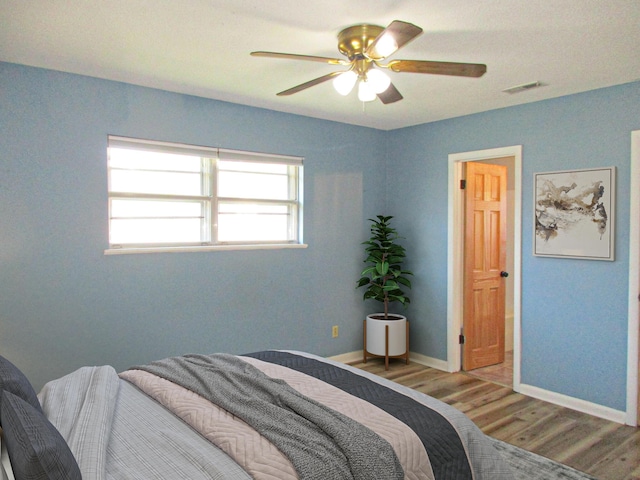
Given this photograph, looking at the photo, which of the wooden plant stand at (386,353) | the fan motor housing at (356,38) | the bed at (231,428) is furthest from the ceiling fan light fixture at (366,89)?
the wooden plant stand at (386,353)

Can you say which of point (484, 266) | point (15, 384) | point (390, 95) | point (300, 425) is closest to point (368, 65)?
point (390, 95)

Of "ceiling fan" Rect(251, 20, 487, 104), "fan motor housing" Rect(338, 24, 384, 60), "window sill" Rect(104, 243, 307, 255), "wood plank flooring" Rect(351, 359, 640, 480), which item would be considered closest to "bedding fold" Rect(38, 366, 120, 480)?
"window sill" Rect(104, 243, 307, 255)

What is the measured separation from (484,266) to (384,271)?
1033 millimetres

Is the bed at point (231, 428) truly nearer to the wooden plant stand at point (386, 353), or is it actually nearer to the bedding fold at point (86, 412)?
the bedding fold at point (86, 412)

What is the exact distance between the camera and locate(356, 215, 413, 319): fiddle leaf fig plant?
15.4 ft

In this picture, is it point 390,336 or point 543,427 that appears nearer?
point 543,427

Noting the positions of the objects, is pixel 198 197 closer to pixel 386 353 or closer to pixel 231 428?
pixel 386 353

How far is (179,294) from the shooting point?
12.2 feet

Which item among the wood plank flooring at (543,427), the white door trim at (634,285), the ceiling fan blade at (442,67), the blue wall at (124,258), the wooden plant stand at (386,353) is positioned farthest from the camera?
the wooden plant stand at (386,353)

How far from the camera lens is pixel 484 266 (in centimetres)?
477

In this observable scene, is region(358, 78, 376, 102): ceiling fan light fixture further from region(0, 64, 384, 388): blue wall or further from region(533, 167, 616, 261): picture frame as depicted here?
region(533, 167, 616, 261): picture frame

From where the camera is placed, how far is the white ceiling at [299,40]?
226 cm

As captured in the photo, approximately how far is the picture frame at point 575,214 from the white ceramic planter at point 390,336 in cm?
148

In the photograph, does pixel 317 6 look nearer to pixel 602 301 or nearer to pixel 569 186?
pixel 569 186
